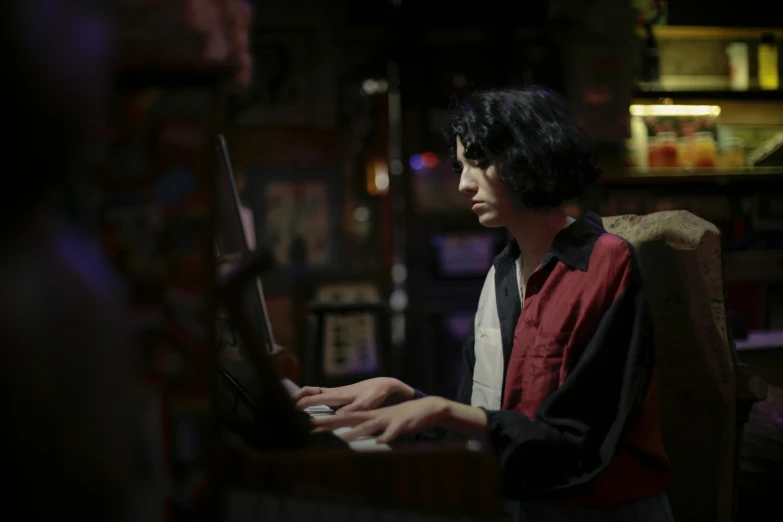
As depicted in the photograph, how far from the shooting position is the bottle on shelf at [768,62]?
15.2 feet

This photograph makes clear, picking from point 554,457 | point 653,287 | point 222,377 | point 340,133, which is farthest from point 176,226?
point 340,133

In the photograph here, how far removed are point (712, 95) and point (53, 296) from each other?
463 centimetres

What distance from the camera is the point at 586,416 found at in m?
1.15

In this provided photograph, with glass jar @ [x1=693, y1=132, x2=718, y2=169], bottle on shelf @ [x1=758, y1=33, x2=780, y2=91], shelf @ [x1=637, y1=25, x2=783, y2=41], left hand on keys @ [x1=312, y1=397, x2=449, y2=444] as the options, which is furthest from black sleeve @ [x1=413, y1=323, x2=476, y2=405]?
bottle on shelf @ [x1=758, y1=33, x2=780, y2=91]

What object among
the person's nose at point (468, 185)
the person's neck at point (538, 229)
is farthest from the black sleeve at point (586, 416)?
the person's nose at point (468, 185)

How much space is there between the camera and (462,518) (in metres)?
0.84

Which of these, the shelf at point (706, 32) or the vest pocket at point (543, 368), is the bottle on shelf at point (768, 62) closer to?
the shelf at point (706, 32)

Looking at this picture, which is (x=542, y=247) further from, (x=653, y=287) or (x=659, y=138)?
(x=659, y=138)

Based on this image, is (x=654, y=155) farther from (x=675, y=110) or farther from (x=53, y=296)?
(x=53, y=296)

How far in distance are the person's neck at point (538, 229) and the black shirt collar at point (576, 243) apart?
0.04 metres

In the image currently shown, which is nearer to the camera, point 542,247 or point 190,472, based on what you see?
point 190,472

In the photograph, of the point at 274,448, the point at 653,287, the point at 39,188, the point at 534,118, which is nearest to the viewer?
the point at 39,188

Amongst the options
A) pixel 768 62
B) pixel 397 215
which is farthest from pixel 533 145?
pixel 768 62

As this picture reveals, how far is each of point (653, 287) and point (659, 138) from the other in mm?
3332
